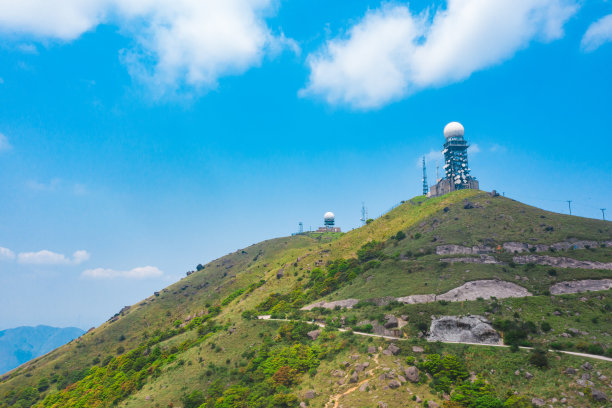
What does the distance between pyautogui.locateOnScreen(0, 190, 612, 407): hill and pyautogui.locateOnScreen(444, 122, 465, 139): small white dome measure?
2948cm

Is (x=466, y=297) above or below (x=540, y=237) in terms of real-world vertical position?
below

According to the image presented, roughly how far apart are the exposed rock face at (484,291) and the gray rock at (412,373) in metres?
25.1

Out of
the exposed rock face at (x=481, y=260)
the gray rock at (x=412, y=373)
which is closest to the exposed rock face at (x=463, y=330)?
the gray rock at (x=412, y=373)

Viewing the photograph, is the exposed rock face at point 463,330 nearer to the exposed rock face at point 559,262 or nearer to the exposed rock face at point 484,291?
the exposed rock face at point 484,291

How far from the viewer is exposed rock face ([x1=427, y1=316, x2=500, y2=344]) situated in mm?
53591

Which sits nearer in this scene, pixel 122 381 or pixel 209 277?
pixel 122 381

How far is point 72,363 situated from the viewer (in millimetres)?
113562

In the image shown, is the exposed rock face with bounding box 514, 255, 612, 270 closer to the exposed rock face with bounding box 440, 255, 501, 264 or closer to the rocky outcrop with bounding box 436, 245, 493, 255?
the exposed rock face with bounding box 440, 255, 501, 264

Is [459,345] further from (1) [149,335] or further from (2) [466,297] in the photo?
Result: (1) [149,335]

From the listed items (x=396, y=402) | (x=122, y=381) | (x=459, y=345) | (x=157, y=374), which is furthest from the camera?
(x=122, y=381)

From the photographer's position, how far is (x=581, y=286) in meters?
68.0

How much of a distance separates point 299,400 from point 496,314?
37.4m

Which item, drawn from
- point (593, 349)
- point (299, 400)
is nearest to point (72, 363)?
point (299, 400)

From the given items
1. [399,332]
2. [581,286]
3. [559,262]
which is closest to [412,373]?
[399,332]
